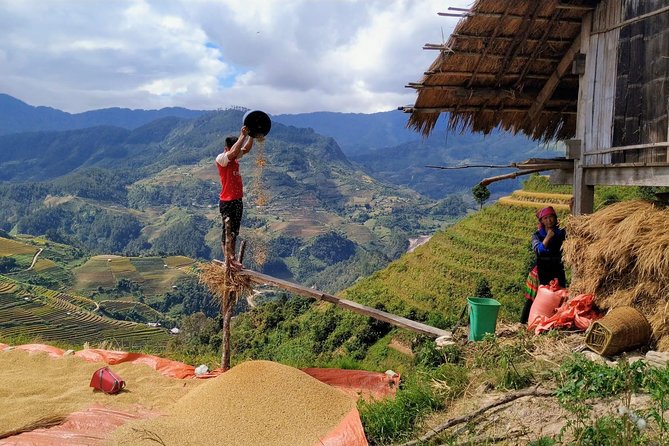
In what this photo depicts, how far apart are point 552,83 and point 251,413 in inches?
185

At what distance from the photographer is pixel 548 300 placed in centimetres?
468

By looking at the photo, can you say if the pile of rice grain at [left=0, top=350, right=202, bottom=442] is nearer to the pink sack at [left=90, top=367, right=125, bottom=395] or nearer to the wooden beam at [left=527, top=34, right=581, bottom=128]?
the pink sack at [left=90, top=367, right=125, bottom=395]

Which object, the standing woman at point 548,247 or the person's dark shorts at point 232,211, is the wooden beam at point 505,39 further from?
the person's dark shorts at point 232,211

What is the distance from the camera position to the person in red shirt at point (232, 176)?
4.73 meters

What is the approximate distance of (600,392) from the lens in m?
2.98

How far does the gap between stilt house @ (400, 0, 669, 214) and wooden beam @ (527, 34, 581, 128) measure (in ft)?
0.04

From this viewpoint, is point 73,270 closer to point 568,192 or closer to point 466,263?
point 466,263

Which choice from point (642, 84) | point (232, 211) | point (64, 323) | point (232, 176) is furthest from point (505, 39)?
point (64, 323)

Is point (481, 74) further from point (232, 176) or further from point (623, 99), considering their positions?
point (232, 176)

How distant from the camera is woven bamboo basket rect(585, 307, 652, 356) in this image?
3.56 m

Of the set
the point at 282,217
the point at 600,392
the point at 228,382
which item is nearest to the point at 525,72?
the point at 600,392

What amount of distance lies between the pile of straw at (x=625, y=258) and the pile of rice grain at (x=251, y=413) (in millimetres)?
2301

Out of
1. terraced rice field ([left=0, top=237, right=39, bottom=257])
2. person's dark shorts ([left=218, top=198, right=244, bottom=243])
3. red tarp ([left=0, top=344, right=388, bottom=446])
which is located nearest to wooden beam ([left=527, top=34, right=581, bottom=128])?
red tarp ([left=0, top=344, right=388, bottom=446])

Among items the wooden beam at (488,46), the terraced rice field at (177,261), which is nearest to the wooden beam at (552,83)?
the wooden beam at (488,46)
